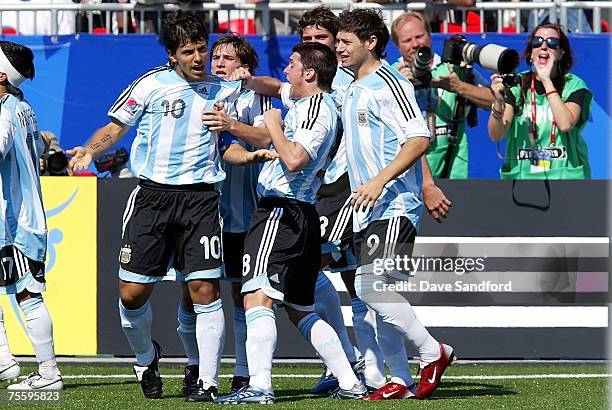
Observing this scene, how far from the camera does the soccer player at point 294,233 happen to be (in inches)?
295

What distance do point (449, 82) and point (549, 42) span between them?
2.85 feet

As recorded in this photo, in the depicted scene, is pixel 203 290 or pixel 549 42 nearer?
pixel 203 290

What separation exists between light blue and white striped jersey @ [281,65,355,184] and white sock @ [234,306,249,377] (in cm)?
106

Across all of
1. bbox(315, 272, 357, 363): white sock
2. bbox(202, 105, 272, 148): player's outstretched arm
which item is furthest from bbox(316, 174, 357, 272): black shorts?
bbox(202, 105, 272, 148): player's outstretched arm

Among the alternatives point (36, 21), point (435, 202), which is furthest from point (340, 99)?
point (36, 21)

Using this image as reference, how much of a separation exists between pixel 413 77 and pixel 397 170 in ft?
9.49

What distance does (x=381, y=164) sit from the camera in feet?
25.5

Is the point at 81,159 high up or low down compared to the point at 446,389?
up

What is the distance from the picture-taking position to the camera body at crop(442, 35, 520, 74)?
10.1 metres

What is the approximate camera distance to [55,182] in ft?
33.9

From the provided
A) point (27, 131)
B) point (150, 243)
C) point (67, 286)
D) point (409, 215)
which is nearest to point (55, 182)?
point (67, 286)

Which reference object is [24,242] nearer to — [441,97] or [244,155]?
[244,155]

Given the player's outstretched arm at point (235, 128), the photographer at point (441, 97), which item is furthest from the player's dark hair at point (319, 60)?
the photographer at point (441, 97)

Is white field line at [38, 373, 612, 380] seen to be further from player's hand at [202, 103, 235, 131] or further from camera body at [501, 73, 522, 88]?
player's hand at [202, 103, 235, 131]
